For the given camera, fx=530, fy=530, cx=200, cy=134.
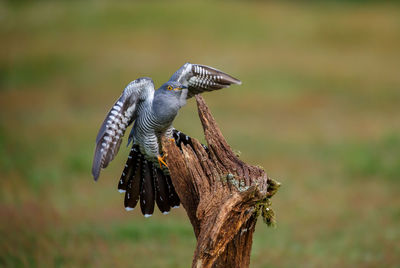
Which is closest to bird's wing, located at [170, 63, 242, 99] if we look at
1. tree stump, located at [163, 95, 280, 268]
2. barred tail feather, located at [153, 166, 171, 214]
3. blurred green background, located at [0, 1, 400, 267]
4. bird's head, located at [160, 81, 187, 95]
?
bird's head, located at [160, 81, 187, 95]

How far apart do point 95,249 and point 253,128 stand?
28.3 ft

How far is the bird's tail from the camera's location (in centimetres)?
566

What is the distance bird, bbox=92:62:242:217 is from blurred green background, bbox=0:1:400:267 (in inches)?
71.3

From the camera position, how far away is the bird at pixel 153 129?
5.57m

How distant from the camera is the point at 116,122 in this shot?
5.17 meters

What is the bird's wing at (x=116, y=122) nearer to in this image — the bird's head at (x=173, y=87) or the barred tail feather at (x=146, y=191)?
the bird's head at (x=173, y=87)

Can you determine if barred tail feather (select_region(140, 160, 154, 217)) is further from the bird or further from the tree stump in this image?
the tree stump

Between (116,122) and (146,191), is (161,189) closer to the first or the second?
(146,191)

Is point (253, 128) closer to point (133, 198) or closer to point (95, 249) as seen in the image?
point (95, 249)

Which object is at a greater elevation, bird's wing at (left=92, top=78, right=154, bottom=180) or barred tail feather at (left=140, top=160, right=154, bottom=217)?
bird's wing at (left=92, top=78, right=154, bottom=180)

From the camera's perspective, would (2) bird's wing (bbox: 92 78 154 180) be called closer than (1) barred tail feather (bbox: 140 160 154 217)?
Yes

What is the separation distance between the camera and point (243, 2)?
99.6 feet

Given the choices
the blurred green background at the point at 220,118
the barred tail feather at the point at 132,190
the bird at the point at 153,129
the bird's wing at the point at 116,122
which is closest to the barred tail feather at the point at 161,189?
the bird at the point at 153,129

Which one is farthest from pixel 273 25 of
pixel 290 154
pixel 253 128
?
pixel 290 154
